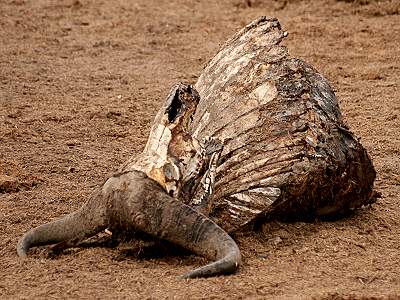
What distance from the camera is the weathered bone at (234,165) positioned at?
3754 mm

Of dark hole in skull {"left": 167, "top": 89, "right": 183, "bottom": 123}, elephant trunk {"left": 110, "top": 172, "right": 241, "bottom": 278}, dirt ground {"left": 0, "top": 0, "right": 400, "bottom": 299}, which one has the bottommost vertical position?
dirt ground {"left": 0, "top": 0, "right": 400, "bottom": 299}

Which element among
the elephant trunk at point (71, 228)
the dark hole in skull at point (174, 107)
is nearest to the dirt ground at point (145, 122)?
the elephant trunk at point (71, 228)

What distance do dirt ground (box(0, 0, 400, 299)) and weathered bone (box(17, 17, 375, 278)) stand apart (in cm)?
11

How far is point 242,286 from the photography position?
3.55 m

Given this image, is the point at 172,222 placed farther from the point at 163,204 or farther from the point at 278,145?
the point at 278,145

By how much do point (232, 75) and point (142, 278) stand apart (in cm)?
140

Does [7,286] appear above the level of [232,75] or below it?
below

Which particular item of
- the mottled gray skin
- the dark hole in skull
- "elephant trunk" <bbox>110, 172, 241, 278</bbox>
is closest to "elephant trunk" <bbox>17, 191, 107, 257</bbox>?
the mottled gray skin

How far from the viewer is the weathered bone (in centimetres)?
375

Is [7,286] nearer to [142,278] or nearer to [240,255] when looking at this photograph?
[142,278]

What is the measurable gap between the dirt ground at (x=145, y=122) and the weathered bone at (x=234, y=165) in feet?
0.37

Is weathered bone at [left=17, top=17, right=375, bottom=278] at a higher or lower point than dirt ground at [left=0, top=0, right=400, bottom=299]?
higher

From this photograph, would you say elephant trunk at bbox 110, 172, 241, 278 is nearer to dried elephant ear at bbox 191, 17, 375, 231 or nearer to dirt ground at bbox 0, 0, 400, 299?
dirt ground at bbox 0, 0, 400, 299

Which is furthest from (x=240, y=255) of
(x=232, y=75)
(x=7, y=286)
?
(x=232, y=75)
